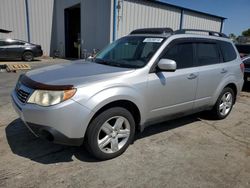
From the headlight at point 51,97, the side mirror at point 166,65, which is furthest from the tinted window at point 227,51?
the headlight at point 51,97

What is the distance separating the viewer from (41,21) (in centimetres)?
2023

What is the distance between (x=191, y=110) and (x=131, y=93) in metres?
1.59

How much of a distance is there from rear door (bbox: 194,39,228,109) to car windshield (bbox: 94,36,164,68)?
0.93 m

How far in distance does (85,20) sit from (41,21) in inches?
212

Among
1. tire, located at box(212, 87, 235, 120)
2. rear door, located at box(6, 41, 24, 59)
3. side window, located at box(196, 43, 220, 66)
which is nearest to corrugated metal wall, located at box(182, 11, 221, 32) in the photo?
rear door, located at box(6, 41, 24, 59)

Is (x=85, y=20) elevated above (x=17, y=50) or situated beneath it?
elevated above

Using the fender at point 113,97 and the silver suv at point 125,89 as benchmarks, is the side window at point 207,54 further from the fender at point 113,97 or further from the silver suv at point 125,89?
the fender at point 113,97

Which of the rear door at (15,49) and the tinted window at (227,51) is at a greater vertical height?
the tinted window at (227,51)

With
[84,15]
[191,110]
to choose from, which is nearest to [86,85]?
[191,110]

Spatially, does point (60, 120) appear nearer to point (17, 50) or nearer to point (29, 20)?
point (17, 50)

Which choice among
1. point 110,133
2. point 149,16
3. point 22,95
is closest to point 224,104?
point 110,133

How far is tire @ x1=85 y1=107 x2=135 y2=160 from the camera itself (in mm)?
2998

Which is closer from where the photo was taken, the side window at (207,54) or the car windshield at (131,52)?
the car windshield at (131,52)

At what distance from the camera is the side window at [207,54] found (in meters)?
4.25
